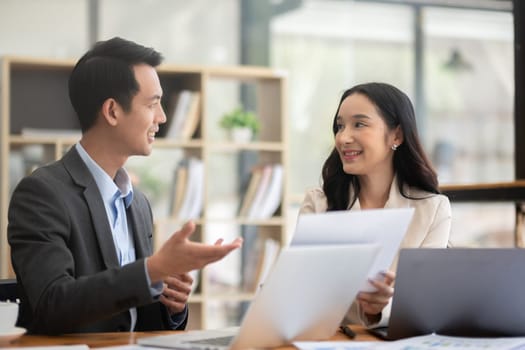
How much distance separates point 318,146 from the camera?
19.2 feet

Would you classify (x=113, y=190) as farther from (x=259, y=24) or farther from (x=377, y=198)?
(x=259, y=24)

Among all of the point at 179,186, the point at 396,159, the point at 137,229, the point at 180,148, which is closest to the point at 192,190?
the point at 179,186

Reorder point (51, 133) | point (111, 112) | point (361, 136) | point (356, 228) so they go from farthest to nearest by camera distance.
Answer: point (51, 133), point (361, 136), point (111, 112), point (356, 228)

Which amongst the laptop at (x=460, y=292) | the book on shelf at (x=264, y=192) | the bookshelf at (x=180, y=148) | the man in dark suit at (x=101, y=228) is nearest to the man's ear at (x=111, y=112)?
the man in dark suit at (x=101, y=228)

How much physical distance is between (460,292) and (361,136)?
2.58 ft

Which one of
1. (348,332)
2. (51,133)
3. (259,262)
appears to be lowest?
(259,262)

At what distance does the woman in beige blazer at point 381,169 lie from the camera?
8.04 feet

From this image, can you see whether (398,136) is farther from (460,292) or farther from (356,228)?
(356,228)

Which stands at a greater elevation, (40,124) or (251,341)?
(40,124)

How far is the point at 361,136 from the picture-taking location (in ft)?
8.14

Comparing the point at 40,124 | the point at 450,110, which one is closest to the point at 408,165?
the point at 40,124

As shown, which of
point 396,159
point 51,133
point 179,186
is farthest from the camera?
point 179,186

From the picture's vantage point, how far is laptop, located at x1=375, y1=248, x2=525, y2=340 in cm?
175

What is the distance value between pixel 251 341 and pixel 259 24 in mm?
4407
